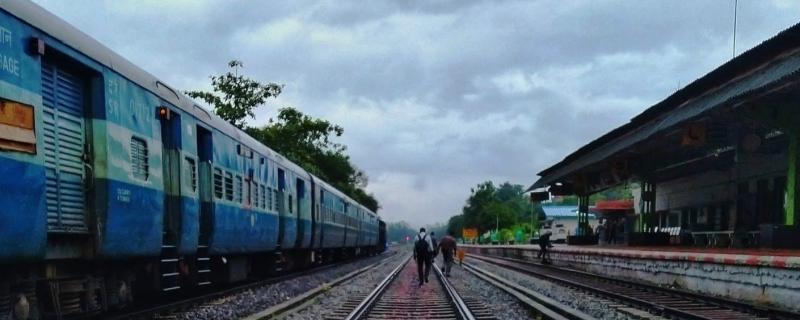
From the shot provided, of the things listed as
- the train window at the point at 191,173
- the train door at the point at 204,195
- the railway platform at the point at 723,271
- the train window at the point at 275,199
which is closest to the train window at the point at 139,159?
the train window at the point at 191,173

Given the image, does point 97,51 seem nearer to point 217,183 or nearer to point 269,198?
point 217,183

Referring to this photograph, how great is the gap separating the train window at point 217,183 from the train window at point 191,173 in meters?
1.20

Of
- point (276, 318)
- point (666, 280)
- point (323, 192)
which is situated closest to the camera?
point (276, 318)

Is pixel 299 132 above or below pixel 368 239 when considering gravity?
above

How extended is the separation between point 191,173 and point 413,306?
16.8 ft

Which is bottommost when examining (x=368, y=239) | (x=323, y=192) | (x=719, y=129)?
(x=368, y=239)

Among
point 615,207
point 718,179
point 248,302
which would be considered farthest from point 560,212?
point 248,302

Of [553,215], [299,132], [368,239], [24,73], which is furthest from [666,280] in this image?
[553,215]

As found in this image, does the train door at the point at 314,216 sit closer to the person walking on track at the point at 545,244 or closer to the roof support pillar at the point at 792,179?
the person walking on track at the point at 545,244

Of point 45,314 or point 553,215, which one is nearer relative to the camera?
point 45,314

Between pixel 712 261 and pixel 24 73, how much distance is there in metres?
13.8

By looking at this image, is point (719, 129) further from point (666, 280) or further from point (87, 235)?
point (87, 235)

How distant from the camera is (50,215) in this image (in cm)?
682

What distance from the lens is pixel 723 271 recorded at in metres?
16.0
